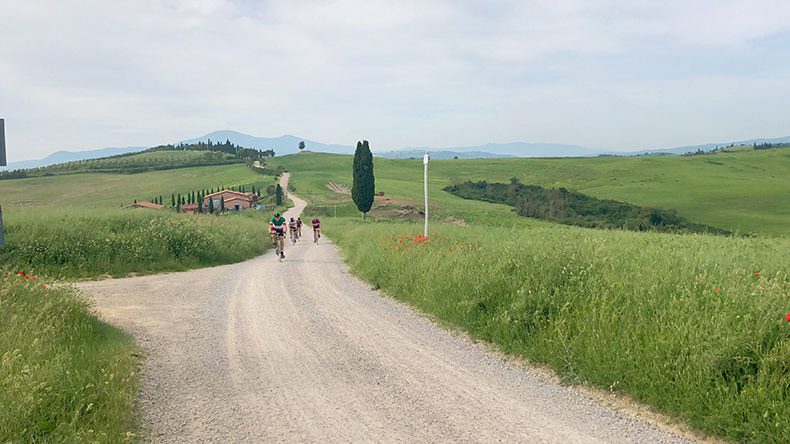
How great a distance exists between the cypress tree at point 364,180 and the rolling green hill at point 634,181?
10156 mm

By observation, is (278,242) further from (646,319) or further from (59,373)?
(646,319)

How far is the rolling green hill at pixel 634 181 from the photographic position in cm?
7056

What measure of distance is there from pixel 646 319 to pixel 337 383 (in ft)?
13.7

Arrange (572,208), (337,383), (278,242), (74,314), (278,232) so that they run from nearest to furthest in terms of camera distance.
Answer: (337,383) < (74,314) < (278,232) < (278,242) < (572,208)

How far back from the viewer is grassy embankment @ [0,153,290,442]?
4656mm

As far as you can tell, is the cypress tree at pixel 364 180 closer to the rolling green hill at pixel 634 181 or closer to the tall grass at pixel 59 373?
the rolling green hill at pixel 634 181

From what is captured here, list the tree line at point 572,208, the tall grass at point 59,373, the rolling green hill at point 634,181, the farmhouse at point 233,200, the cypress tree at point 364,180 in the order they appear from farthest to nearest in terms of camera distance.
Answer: the farmhouse at point 233,200
the rolling green hill at point 634,181
the cypress tree at point 364,180
the tree line at point 572,208
the tall grass at point 59,373

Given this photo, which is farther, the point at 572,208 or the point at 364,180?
the point at 572,208

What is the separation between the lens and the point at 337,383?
6.37 m

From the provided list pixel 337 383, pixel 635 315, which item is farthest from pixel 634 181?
pixel 337 383

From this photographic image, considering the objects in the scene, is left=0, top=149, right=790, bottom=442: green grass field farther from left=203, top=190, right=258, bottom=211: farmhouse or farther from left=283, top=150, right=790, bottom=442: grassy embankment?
left=203, top=190, right=258, bottom=211: farmhouse

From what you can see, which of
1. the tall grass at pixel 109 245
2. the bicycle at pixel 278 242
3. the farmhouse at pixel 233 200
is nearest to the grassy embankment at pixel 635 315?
the bicycle at pixel 278 242

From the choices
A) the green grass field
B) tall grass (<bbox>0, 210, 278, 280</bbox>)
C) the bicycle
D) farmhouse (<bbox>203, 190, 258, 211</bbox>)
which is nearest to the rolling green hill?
farmhouse (<bbox>203, 190, 258, 211</bbox>)

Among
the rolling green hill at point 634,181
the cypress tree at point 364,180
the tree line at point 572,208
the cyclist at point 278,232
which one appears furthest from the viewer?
the rolling green hill at point 634,181
